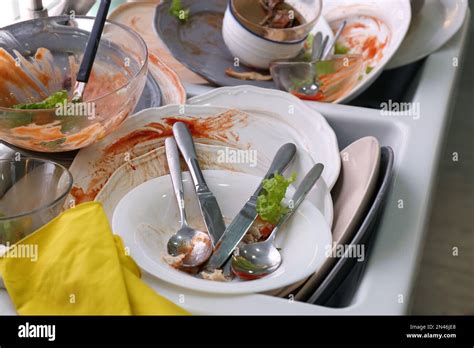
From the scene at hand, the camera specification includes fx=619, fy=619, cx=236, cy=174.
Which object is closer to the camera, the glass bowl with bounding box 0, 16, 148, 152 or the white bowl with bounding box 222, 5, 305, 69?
the glass bowl with bounding box 0, 16, 148, 152

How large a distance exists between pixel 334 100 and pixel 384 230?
0.36 m

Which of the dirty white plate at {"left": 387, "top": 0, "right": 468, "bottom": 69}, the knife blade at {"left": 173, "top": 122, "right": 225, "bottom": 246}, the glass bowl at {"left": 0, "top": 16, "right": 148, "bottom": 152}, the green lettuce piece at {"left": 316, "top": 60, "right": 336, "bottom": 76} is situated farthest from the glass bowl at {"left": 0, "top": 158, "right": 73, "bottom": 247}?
the dirty white plate at {"left": 387, "top": 0, "right": 468, "bottom": 69}

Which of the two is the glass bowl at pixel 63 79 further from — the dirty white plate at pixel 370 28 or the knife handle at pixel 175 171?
the dirty white plate at pixel 370 28

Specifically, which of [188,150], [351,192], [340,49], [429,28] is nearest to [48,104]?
[188,150]

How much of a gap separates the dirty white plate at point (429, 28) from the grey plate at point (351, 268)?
1.40 feet

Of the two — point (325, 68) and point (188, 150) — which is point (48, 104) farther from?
point (325, 68)

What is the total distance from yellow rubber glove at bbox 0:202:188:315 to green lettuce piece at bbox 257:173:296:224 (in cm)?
17

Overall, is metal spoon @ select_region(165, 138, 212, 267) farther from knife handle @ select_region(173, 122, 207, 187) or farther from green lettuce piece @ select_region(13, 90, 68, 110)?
green lettuce piece @ select_region(13, 90, 68, 110)

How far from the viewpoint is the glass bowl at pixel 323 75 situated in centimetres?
105

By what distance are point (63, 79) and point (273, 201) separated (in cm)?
39

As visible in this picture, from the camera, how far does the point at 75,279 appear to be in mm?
597

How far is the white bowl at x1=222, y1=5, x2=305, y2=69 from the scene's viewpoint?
1.07 meters

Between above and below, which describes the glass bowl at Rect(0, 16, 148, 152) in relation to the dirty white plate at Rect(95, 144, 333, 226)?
above

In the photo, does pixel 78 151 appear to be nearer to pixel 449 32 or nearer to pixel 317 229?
pixel 317 229
